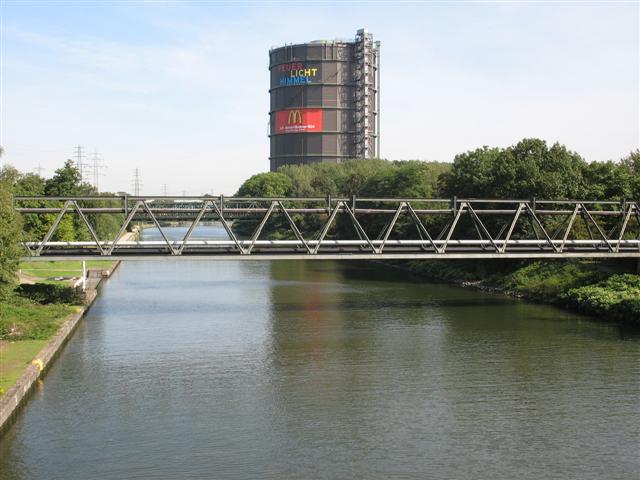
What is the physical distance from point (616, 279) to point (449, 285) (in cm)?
1733

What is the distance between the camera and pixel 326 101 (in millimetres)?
147750

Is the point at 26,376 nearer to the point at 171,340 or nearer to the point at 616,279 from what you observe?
the point at 171,340

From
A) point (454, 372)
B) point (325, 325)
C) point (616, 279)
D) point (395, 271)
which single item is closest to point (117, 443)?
point (454, 372)

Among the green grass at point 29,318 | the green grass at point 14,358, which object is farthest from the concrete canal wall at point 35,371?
the green grass at point 29,318

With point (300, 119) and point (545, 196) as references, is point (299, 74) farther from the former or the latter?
point (545, 196)

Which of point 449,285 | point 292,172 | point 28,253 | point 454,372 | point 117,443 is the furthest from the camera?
point 292,172

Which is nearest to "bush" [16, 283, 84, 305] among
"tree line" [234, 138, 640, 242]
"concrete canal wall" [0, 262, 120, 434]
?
"concrete canal wall" [0, 262, 120, 434]

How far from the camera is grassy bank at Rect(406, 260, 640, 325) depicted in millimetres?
47469

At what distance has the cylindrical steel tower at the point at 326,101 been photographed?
148 metres

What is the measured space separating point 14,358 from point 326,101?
397 ft

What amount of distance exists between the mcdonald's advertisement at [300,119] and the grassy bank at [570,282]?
265 feet

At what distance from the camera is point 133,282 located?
68688mm

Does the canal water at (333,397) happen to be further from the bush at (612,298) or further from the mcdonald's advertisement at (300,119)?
the mcdonald's advertisement at (300,119)

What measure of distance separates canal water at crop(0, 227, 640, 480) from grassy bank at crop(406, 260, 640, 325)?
2338mm
